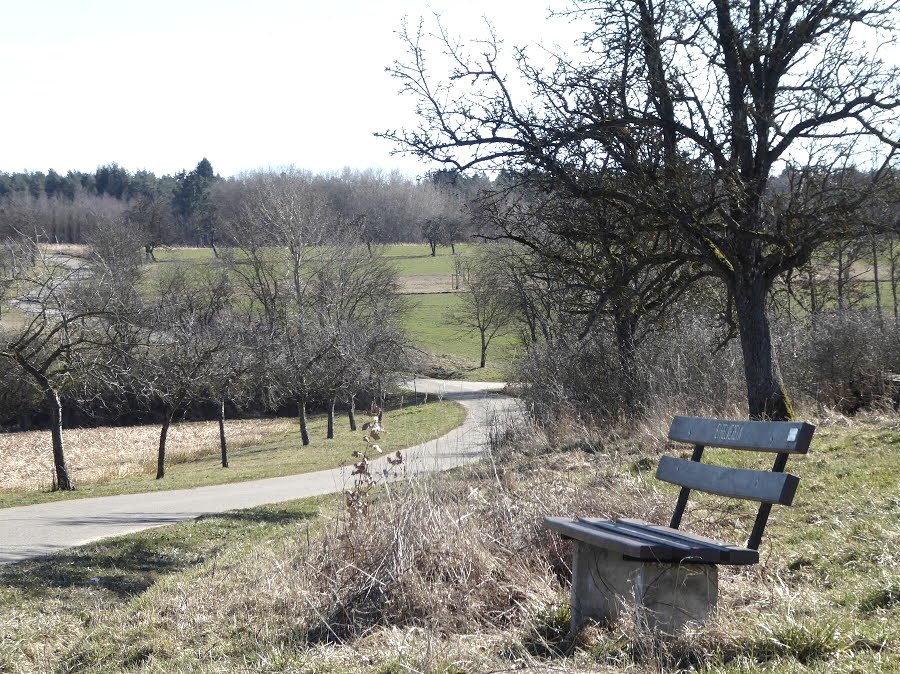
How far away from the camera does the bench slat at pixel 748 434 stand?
13.4 ft

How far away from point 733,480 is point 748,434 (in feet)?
0.87

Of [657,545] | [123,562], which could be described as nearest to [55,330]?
[123,562]

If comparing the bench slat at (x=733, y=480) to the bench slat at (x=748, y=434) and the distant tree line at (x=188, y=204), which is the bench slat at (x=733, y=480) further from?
the distant tree line at (x=188, y=204)

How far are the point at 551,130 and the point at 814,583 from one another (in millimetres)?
7089

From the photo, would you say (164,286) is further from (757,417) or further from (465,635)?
(465,635)

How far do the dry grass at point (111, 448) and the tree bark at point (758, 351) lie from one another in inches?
731

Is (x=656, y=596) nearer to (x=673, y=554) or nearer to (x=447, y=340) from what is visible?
(x=673, y=554)

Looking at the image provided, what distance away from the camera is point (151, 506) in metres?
15.1

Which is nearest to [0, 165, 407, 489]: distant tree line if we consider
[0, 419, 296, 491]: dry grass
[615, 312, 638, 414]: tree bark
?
[0, 419, 296, 491]: dry grass

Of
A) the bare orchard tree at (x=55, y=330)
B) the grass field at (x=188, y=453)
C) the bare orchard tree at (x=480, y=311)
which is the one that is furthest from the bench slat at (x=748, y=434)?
the bare orchard tree at (x=480, y=311)

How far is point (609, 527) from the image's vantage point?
15.1 ft

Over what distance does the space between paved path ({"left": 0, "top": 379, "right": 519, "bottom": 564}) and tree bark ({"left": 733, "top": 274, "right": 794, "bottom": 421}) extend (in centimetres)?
349

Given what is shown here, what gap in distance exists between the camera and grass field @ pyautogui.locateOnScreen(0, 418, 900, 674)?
3.80m

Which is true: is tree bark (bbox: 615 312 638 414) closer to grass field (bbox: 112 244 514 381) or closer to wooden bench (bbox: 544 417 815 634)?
wooden bench (bbox: 544 417 815 634)
